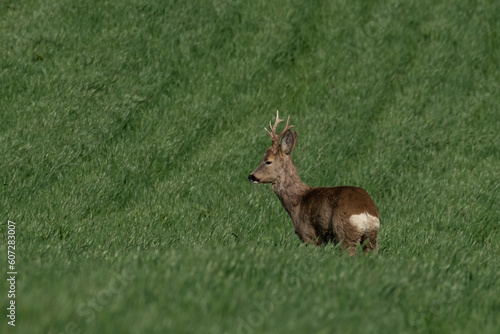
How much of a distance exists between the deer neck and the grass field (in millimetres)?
558

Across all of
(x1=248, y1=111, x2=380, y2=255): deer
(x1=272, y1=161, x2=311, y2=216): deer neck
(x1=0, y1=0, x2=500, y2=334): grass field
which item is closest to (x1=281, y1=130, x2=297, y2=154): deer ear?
(x1=248, y1=111, x2=380, y2=255): deer

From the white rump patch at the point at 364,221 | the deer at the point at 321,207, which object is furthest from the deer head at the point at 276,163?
the white rump patch at the point at 364,221

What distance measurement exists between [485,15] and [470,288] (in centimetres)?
1368

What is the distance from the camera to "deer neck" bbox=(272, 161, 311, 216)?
866cm

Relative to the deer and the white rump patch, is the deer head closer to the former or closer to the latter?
the deer

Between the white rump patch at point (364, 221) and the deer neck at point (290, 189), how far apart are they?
126 centimetres

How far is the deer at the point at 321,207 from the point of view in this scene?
7500 millimetres

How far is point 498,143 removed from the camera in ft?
46.0

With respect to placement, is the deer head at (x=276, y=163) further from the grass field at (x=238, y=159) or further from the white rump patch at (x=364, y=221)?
the white rump patch at (x=364, y=221)

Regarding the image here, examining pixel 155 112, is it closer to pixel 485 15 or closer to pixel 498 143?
pixel 498 143

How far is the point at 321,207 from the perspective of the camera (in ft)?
26.1

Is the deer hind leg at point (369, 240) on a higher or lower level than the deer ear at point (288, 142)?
lower

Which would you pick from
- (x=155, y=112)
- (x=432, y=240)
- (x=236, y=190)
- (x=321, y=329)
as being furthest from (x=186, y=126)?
(x=321, y=329)

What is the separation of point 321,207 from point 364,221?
0.70 meters
